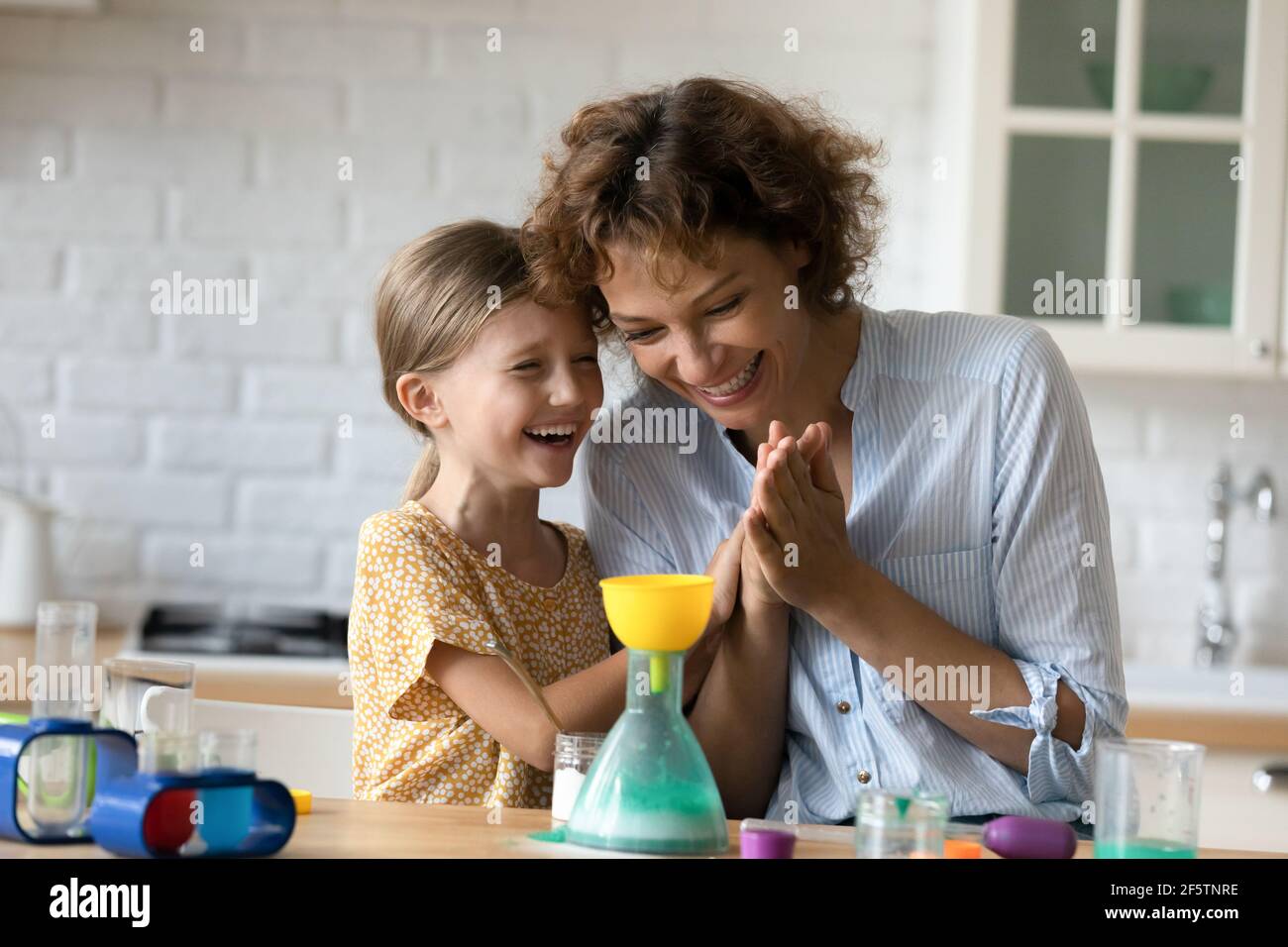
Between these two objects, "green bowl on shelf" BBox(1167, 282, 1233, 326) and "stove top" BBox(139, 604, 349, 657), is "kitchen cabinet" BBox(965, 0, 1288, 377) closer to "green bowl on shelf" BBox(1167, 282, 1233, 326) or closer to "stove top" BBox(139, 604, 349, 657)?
"green bowl on shelf" BBox(1167, 282, 1233, 326)

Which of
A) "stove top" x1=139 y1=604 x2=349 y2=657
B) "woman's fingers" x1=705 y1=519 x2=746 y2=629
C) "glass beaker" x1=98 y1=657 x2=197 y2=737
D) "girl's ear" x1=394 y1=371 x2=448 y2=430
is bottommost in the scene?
"stove top" x1=139 y1=604 x2=349 y2=657

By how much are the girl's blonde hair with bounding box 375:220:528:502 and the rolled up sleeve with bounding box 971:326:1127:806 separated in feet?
1.93

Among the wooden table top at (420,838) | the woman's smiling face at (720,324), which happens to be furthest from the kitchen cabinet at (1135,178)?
the wooden table top at (420,838)

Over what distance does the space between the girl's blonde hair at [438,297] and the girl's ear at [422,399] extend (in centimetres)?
1

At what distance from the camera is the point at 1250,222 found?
9.30 feet

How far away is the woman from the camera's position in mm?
1491

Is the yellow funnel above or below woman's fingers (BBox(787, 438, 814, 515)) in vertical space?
below

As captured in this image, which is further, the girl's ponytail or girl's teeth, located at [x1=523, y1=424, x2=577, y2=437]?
the girl's ponytail

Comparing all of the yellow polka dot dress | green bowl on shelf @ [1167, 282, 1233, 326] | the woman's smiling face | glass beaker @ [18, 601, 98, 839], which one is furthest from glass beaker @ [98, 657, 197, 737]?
green bowl on shelf @ [1167, 282, 1233, 326]

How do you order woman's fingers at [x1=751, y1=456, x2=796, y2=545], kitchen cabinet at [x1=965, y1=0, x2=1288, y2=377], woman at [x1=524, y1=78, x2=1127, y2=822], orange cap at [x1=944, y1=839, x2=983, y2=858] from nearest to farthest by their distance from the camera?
orange cap at [x1=944, y1=839, x2=983, y2=858], woman's fingers at [x1=751, y1=456, x2=796, y2=545], woman at [x1=524, y1=78, x2=1127, y2=822], kitchen cabinet at [x1=965, y1=0, x2=1288, y2=377]

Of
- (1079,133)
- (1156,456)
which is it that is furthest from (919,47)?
(1156,456)

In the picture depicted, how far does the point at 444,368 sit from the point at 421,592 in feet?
1.05

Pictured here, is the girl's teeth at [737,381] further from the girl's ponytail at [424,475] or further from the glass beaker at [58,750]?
the glass beaker at [58,750]

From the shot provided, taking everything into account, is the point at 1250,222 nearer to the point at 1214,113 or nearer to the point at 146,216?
the point at 1214,113
